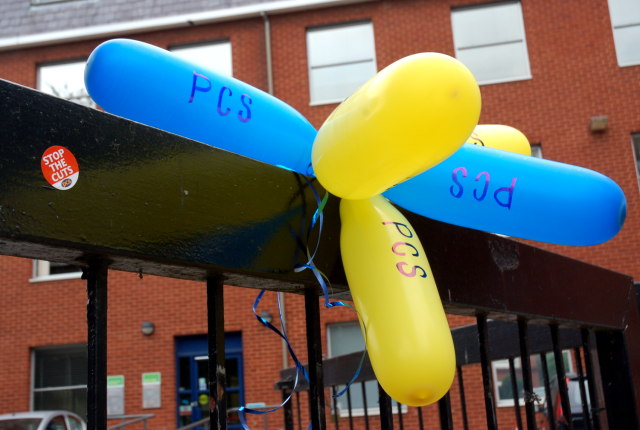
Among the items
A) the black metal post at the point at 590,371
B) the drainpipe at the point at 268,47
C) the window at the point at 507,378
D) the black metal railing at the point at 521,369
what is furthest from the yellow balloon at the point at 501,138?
the drainpipe at the point at 268,47

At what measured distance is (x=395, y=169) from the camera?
4.17 ft

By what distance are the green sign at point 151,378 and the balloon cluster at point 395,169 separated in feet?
39.5

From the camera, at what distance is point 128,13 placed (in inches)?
572

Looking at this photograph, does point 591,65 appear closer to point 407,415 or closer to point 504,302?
point 407,415

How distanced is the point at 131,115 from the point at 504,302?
1172 mm

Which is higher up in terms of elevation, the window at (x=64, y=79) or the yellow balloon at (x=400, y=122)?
the window at (x=64, y=79)

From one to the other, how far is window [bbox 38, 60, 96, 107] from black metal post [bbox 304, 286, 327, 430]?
45.2 ft

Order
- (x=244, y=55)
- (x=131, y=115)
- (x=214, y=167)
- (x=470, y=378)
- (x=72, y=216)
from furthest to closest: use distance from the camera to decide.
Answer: (x=244, y=55) → (x=470, y=378) → (x=131, y=115) → (x=214, y=167) → (x=72, y=216)

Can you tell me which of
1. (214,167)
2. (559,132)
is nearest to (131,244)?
(214,167)

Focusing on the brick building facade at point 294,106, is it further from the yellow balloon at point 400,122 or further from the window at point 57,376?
the yellow balloon at point 400,122

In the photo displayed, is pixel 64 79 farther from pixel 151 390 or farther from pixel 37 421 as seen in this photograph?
pixel 37 421

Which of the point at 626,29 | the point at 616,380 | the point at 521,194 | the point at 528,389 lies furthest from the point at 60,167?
the point at 626,29

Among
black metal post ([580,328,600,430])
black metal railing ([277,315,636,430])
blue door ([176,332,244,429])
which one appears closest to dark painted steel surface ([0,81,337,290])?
black metal railing ([277,315,636,430])

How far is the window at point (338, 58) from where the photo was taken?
13.9 meters
